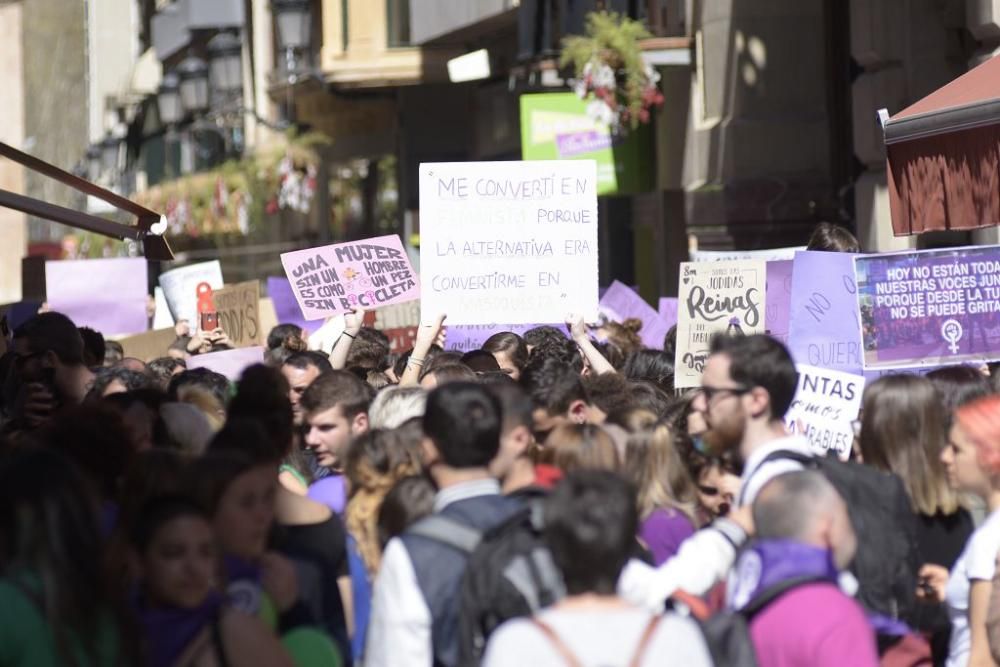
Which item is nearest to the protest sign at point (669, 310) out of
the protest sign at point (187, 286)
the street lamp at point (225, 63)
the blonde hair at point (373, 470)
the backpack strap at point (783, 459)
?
the protest sign at point (187, 286)

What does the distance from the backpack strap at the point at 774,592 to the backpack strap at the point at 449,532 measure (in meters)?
0.70

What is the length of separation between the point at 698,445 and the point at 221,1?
32956mm

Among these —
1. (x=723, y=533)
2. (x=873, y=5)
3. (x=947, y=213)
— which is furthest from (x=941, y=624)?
(x=873, y=5)

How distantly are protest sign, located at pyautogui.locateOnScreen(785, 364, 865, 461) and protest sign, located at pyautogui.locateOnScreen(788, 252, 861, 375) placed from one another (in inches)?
47.0

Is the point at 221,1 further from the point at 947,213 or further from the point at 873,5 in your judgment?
the point at 947,213

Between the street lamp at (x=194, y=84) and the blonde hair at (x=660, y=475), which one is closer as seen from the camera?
the blonde hair at (x=660, y=475)

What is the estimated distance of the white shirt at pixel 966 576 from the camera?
534cm

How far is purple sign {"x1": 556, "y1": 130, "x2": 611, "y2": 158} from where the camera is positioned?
1925cm

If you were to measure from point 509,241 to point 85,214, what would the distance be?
2060 millimetres

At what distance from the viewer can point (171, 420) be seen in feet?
20.6

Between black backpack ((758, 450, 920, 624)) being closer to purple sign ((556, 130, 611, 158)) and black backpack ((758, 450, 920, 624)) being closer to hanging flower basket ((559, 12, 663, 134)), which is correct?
hanging flower basket ((559, 12, 663, 134))

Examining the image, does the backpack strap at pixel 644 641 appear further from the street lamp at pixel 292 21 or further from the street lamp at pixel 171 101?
the street lamp at pixel 171 101

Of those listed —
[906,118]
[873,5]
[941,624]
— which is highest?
[873,5]

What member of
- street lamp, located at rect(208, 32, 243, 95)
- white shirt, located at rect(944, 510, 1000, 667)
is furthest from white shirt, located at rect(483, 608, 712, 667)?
street lamp, located at rect(208, 32, 243, 95)
